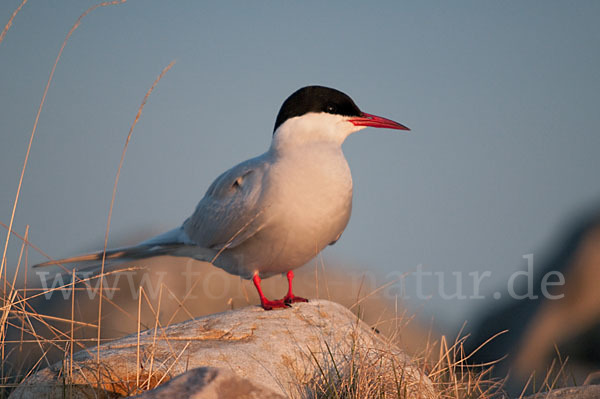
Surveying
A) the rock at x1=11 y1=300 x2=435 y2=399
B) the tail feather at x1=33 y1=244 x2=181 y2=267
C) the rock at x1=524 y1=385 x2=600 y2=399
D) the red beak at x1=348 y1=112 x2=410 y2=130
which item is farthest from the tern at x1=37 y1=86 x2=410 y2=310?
the rock at x1=524 y1=385 x2=600 y2=399

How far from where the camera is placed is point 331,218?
4.50m

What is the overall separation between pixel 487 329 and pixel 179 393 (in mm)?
8940

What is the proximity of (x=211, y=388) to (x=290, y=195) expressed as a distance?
2.50 metres

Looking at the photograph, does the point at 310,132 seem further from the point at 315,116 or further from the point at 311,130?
the point at 315,116

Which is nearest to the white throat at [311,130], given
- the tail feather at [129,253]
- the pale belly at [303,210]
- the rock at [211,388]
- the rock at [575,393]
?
the pale belly at [303,210]

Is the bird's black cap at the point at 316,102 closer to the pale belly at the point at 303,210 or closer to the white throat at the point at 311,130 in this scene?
the white throat at the point at 311,130

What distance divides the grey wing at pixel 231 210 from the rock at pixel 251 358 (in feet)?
2.50

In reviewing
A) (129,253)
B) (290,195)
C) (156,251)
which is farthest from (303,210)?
(129,253)

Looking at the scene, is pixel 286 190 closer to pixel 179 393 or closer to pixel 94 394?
pixel 94 394

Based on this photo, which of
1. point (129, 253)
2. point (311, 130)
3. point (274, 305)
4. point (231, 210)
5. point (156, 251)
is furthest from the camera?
point (156, 251)

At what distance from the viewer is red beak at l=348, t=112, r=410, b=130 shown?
4838mm

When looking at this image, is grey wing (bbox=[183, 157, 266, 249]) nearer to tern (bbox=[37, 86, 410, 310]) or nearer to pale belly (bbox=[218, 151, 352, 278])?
tern (bbox=[37, 86, 410, 310])

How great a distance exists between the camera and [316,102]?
470 centimetres

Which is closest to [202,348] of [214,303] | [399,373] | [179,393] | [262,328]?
[262,328]
